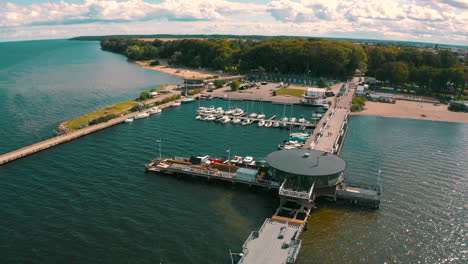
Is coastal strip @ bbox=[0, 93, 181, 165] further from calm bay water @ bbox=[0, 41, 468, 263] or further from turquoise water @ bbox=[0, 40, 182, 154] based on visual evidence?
turquoise water @ bbox=[0, 40, 182, 154]

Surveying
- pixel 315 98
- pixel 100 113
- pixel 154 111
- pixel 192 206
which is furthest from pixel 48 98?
pixel 192 206

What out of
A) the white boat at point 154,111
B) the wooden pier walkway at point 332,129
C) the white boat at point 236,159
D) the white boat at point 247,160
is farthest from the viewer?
the white boat at point 154,111

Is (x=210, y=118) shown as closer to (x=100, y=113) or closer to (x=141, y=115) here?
(x=141, y=115)

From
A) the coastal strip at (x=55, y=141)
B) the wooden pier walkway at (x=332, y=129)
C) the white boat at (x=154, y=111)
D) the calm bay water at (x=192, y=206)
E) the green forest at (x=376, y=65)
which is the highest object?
the green forest at (x=376, y=65)

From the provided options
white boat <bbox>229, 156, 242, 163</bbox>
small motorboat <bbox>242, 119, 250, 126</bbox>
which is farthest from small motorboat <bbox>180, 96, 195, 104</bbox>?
white boat <bbox>229, 156, 242, 163</bbox>

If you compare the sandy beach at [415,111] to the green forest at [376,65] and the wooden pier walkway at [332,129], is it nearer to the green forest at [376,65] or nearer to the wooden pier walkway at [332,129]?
the wooden pier walkway at [332,129]

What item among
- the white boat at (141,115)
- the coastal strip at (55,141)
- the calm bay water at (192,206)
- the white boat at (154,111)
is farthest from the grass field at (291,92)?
the coastal strip at (55,141)
